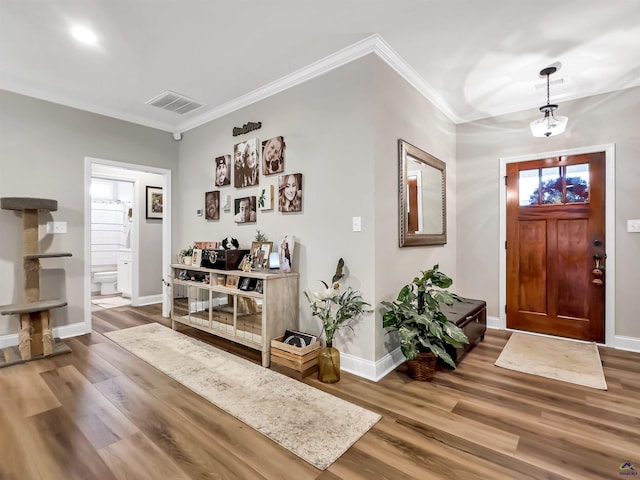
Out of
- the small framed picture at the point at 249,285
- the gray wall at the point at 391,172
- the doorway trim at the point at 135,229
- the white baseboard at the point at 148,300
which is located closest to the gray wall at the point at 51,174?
the doorway trim at the point at 135,229

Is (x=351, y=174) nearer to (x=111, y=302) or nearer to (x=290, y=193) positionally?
(x=290, y=193)

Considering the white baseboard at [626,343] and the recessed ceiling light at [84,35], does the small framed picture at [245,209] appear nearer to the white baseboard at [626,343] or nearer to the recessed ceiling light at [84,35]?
the recessed ceiling light at [84,35]

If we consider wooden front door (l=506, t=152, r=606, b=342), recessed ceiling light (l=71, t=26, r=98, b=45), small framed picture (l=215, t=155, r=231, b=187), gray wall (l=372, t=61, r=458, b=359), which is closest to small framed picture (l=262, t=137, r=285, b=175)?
small framed picture (l=215, t=155, r=231, b=187)

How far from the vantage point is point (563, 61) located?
8.89ft

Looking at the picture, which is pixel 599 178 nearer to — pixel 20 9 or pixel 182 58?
pixel 182 58

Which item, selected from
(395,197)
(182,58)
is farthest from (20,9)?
(395,197)

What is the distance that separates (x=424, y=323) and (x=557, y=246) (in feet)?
7.31

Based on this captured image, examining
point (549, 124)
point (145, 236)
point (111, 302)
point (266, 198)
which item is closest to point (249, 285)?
point (266, 198)

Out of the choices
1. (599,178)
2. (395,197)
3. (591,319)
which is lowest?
(591,319)

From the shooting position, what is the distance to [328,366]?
7.80 feet

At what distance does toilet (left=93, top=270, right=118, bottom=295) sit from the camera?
599 centimetres

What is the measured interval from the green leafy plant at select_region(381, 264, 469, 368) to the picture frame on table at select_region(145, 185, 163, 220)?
14.3ft

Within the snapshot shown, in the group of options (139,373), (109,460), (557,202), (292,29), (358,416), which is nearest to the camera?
(109,460)

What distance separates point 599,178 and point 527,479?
3.16m
